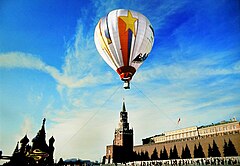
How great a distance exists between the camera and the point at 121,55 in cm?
1978

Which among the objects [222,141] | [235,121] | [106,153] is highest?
[235,121]

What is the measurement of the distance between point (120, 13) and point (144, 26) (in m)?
2.54

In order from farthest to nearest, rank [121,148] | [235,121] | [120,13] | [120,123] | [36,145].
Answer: [120,123], [121,148], [235,121], [36,145], [120,13]

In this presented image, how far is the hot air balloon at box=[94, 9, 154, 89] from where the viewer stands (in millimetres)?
19422

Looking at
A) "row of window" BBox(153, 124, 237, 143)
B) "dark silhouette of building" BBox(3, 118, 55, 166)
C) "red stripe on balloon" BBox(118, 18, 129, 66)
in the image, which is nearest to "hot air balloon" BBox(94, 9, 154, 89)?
"red stripe on balloon" BBox(118, 18, 129, 66)

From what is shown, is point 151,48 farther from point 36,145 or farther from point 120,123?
point 120,123

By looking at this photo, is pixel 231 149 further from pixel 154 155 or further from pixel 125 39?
pixel 125 39

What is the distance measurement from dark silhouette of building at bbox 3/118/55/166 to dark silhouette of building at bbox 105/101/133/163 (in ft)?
85.5

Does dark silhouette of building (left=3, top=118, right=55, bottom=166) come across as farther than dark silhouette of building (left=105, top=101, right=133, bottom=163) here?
No

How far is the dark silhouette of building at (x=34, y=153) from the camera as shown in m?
21.7

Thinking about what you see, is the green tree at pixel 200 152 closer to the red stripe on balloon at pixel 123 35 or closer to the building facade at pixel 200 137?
the building facade at pixel 200 137

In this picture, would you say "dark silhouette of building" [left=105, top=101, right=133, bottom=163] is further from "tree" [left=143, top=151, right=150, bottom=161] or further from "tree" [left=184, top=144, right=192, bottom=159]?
"tree" [left=184, top=144, right=192, bottom=159]

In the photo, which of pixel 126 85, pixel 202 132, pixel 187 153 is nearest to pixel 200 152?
pixel 187 153

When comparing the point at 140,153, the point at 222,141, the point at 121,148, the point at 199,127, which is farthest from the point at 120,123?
the point at 222,141
